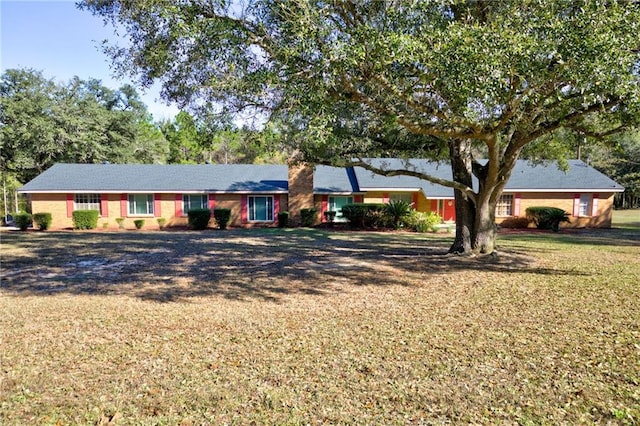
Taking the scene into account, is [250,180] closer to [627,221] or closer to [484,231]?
[484,231]

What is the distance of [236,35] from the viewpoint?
762cm

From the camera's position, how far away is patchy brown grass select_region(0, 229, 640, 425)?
12.5ft

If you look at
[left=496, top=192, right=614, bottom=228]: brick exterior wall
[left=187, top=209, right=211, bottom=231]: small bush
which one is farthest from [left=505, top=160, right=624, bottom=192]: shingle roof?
[left=187, top=209, right=211, bottom=231]: small bush

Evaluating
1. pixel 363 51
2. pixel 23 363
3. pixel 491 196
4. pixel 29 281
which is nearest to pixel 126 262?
pixel 29 281

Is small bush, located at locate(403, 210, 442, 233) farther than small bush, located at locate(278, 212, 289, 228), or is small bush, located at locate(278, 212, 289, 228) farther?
small bush, located at locate(278, 212, 289, 228)

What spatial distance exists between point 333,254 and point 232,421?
32.7 ft

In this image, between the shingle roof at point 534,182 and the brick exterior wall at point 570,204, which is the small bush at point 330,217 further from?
the brick exterior wall at point 570,204

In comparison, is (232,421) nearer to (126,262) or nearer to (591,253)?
(126,262)

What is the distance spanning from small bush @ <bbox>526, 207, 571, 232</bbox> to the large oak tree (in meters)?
14.8

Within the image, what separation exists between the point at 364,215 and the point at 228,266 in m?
13.0

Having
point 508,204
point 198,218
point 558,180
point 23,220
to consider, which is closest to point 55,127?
point 23,220

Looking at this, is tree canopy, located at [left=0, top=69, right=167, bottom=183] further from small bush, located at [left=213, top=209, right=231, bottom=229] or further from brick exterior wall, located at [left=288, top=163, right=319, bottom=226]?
brick exterior wall, located at [left=288, top=163, right=319, bottom=226]

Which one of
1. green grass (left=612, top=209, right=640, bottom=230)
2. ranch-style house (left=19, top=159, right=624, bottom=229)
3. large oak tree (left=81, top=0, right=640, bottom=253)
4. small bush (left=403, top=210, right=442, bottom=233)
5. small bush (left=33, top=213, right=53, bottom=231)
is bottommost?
green grass (left=612, top=209, right=640, bottom=230)

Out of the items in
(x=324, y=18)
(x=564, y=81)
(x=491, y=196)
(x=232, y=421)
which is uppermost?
(x=324, y=18)
